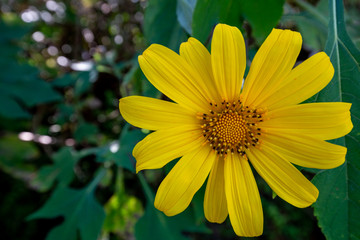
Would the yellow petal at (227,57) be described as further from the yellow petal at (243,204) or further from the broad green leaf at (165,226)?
the broad green leaf at (165,226)

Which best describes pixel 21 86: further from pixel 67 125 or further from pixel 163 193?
pixel 163 193

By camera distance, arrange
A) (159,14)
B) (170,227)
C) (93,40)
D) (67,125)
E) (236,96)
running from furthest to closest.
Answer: (93,40) → (67,125) → (170,227) → (159,14) → (236,96)

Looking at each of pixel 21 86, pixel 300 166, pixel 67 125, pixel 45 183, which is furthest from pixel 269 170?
pixel 67 125

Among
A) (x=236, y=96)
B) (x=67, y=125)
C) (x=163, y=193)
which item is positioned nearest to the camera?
(x=163, y=193)

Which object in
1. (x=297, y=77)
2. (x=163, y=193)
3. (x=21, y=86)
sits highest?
(x=297, y=77)

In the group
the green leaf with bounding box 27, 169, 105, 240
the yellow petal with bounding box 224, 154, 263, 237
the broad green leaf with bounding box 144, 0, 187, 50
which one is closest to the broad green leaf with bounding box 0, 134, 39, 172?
the green leaf with bounding box 27, 169, 105, 240

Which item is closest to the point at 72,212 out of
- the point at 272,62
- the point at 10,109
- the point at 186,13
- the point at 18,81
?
the point at 10,109

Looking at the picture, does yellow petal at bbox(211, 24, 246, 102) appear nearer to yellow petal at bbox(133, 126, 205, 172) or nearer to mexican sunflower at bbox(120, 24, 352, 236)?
mexican sunflower at bbox(120, 24, 352, 236)

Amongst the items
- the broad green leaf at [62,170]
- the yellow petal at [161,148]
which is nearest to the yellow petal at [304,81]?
the yellow petal at [161,148]
